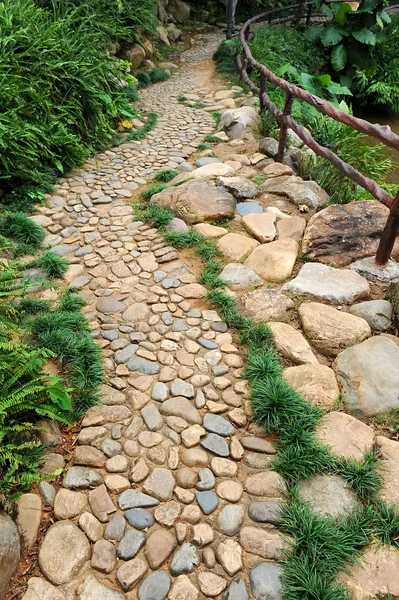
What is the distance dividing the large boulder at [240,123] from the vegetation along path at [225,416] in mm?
2049

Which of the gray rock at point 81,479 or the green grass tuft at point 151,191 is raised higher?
the green grass tuft at point 151,191

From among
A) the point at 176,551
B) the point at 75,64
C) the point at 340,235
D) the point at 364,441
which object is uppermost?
the point at 75,64

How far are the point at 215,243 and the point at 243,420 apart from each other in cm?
173

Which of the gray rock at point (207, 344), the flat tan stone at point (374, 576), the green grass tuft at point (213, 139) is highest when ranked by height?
the green grass tuft at point (213, 139)

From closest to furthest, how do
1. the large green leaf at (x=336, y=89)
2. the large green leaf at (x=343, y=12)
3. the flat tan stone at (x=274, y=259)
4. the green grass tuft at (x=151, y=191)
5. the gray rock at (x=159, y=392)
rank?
the gray rock at (x=159, y=392) → the flat tan stone at (x=274, y=259) → the green grass tuft at (x=151, y=191) → the large green leaf at (x=336, y=89) → the large green leaf at (x=343, y=12)

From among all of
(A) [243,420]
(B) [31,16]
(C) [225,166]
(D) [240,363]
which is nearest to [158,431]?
(A) [243,420]

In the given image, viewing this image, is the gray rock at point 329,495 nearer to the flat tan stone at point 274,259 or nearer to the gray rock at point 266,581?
the gray rock at point 266,581

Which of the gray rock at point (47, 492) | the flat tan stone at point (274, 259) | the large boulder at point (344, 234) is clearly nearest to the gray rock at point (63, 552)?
the gray rock at point (47, 492)

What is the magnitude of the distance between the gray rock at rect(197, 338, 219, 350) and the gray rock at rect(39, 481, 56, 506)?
3.86 feet

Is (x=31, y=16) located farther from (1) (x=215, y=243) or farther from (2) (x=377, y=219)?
(2) (x=377, y=219)

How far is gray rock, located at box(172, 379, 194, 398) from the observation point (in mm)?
2367

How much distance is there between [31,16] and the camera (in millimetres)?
5168

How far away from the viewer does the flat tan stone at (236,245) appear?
343 cm

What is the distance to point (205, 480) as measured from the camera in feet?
6.47
